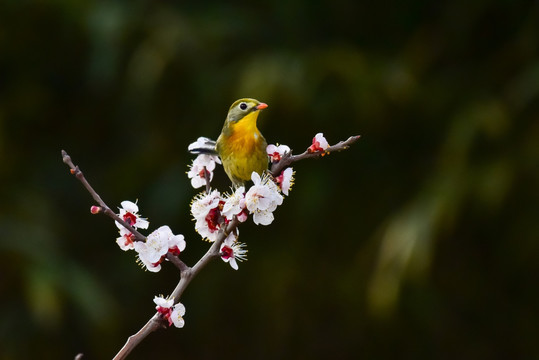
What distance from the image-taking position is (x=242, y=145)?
109 cm

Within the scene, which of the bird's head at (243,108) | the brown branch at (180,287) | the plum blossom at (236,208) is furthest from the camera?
the bird's head at (243,108)

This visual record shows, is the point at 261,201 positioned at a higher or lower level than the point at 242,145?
lower

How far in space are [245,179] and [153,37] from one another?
2.39 meters

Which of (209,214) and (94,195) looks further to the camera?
(209,214)

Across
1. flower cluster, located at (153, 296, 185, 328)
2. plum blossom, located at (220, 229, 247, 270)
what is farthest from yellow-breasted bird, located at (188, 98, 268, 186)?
flower cluster, located at (153, 296, 185, 328)

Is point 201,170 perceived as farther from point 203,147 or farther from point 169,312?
point 169,312

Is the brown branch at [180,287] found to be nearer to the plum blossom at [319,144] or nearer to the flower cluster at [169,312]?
the flower cluster at [169,312]

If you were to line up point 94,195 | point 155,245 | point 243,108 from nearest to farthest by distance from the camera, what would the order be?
point 94,195, point 155,245, point 243,108

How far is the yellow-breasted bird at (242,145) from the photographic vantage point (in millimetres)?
1092

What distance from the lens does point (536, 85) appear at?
2.90 meters

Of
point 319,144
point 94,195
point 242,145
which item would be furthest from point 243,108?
point 94,195

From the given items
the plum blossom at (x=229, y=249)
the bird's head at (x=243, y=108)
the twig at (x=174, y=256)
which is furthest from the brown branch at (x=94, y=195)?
the bird's head at (x=243, y=108)

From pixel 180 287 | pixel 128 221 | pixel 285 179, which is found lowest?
pixel 180 287

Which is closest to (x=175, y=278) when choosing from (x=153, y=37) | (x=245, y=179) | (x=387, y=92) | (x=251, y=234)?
(x=251, y=234)
